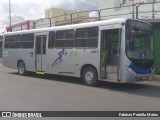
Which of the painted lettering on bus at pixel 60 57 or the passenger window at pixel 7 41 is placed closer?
the painted lettering on bus at pixel 60 57

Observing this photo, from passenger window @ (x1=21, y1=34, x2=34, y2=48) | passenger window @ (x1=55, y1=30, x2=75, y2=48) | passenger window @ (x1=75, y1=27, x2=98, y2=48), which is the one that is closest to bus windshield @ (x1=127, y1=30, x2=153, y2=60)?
passenger window @ (x1=75, y1=27, x2=98, y2=48)

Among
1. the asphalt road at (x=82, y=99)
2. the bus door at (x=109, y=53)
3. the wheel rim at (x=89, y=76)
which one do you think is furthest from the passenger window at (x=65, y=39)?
the asphalt road at (x=82, y=99)

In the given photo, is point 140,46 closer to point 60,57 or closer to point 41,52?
point 60,57

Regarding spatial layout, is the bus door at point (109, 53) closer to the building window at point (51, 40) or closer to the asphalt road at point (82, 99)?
the asphalt road at point (82, 99)

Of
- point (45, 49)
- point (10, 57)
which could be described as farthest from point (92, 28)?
point (10, 57)

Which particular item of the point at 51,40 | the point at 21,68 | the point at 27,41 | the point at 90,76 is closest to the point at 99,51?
the point at 90,76

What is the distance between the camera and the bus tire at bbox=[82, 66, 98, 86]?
48.8 ft

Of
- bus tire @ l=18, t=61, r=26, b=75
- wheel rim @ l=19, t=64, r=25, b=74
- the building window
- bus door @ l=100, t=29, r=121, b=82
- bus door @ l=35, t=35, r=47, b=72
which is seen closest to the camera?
bus door @ l=100, t=29, r=121, b=82

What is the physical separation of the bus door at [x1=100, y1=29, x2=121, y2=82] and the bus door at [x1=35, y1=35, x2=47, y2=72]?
4978 mm

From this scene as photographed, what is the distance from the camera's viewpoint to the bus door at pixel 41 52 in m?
18.7

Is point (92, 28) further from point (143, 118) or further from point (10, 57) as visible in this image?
point (10, 57)

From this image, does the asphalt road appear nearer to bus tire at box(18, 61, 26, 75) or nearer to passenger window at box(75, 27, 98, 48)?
passenger window at box(75, 27, 98, 48)

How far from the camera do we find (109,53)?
14516 mm

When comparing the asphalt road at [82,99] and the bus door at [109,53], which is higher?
the bus door at [109,53]
